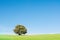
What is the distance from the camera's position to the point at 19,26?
91.5m

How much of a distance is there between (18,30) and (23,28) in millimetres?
2756

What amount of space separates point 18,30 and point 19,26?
7.68 ft

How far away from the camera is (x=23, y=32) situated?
3501 inches

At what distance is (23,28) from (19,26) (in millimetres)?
2614

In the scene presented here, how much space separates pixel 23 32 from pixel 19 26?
4.45m

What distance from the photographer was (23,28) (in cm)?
9031

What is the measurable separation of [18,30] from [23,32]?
3.12m

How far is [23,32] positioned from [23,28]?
2.38 metres

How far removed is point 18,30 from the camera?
90375 millimetres
